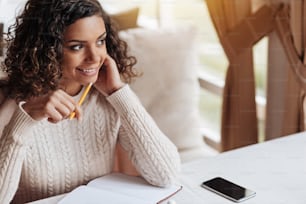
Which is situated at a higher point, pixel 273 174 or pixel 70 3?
pixel 70 3

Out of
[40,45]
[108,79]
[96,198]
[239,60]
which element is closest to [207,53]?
[239,60]

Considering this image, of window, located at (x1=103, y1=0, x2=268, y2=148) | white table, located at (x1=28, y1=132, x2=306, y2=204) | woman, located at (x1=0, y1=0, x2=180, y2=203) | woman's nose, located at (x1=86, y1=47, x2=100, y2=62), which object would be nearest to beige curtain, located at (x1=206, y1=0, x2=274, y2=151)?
window, located at (x1=103, y1=0, x2=268, y2=148)

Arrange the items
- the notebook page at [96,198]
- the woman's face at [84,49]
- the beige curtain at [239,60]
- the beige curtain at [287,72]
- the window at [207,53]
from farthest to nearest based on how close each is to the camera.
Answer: the window at [207,53] → the beige curtain at [239,60] → the beige curtain at [287,72] → the woman's face at [84,49] → the notebook page at [96,198]

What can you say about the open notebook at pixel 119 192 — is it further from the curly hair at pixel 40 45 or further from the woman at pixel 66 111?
the curly hair at pixel 40 45

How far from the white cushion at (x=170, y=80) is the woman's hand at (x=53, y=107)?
0.65 meters

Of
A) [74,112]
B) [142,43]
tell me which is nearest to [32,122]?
[74,112]

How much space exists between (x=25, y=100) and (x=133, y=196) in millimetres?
308

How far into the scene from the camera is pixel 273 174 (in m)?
1.19

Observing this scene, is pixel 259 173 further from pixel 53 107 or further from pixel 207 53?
pixel 207 53

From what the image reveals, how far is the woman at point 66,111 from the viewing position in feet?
3.68

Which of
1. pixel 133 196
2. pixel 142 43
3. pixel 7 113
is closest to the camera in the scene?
pixel 133 196

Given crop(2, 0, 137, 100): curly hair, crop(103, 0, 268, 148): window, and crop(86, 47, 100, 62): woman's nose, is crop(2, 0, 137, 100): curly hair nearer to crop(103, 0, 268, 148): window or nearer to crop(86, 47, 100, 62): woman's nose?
crop(86, 47, 100, 62): woman's nose

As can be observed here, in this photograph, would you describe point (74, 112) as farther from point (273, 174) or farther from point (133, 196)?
point (273, 174)

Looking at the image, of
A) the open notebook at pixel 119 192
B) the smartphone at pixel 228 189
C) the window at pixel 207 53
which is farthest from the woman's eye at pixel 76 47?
the window at pixel 207 53
